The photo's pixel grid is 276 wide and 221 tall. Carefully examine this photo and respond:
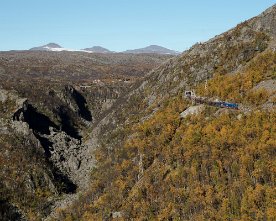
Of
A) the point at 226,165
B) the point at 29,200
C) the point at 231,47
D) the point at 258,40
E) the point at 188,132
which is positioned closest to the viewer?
the point at 226,165

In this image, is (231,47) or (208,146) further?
(231,47)

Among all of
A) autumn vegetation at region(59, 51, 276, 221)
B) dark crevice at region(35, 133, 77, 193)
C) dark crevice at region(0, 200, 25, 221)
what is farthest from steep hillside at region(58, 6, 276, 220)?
dark crevice at region(0, 200, 25, 221)

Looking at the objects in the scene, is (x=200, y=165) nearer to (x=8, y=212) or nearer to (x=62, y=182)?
(x=8, y=212)

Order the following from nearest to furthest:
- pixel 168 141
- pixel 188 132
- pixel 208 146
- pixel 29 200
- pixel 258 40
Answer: pixel 208 146 → pixel 188 132 → pixel 168 141 → pixel 29 200 → pixel 258 40

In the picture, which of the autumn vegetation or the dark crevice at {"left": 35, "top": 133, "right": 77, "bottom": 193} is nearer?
the autumn vegetation

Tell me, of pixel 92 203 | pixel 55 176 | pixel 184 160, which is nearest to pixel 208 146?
pixel 184 160

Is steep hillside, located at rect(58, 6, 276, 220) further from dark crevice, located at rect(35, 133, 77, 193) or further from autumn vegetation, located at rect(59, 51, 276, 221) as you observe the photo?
dark crevice, located at rect(35, 133, 77, 193)

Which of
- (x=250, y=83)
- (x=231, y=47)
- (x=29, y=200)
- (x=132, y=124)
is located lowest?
(x=29, y=200)

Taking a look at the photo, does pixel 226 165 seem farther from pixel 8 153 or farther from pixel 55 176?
pixel 8 153

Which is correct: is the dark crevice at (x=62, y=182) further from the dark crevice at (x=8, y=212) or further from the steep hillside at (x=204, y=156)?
the dark crevice at (x=8, y=212)
